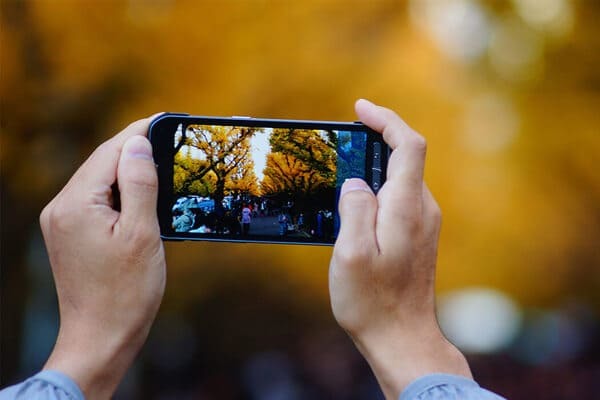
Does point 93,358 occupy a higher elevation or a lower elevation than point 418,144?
lower

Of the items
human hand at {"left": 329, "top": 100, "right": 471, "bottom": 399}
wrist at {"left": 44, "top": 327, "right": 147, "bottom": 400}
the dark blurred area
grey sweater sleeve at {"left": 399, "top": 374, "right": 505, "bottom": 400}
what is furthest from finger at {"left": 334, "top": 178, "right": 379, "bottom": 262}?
the dark blurred area

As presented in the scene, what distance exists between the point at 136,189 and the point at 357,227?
25cm

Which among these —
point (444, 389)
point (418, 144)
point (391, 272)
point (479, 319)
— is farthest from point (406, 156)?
point (479, 319)

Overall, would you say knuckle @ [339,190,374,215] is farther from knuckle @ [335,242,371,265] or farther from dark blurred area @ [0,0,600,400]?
dark blurred area @ [0,0,600,400]

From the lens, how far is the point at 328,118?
79.4 inches

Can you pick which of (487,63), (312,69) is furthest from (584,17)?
(312,69)

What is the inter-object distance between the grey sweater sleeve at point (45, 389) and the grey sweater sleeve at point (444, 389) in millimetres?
308

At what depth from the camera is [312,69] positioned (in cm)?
201

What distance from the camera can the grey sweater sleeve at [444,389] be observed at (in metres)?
0.55

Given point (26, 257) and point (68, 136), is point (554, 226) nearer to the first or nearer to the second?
point (68, 136)

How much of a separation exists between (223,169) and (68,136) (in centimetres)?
124

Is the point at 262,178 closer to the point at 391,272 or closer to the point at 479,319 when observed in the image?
the point at 391,272

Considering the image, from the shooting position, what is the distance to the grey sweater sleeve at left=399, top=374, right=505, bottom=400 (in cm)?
55

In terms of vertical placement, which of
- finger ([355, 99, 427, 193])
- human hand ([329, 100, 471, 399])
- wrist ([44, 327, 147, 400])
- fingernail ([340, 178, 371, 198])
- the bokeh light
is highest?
finger ([355, 99, 427, 193])
